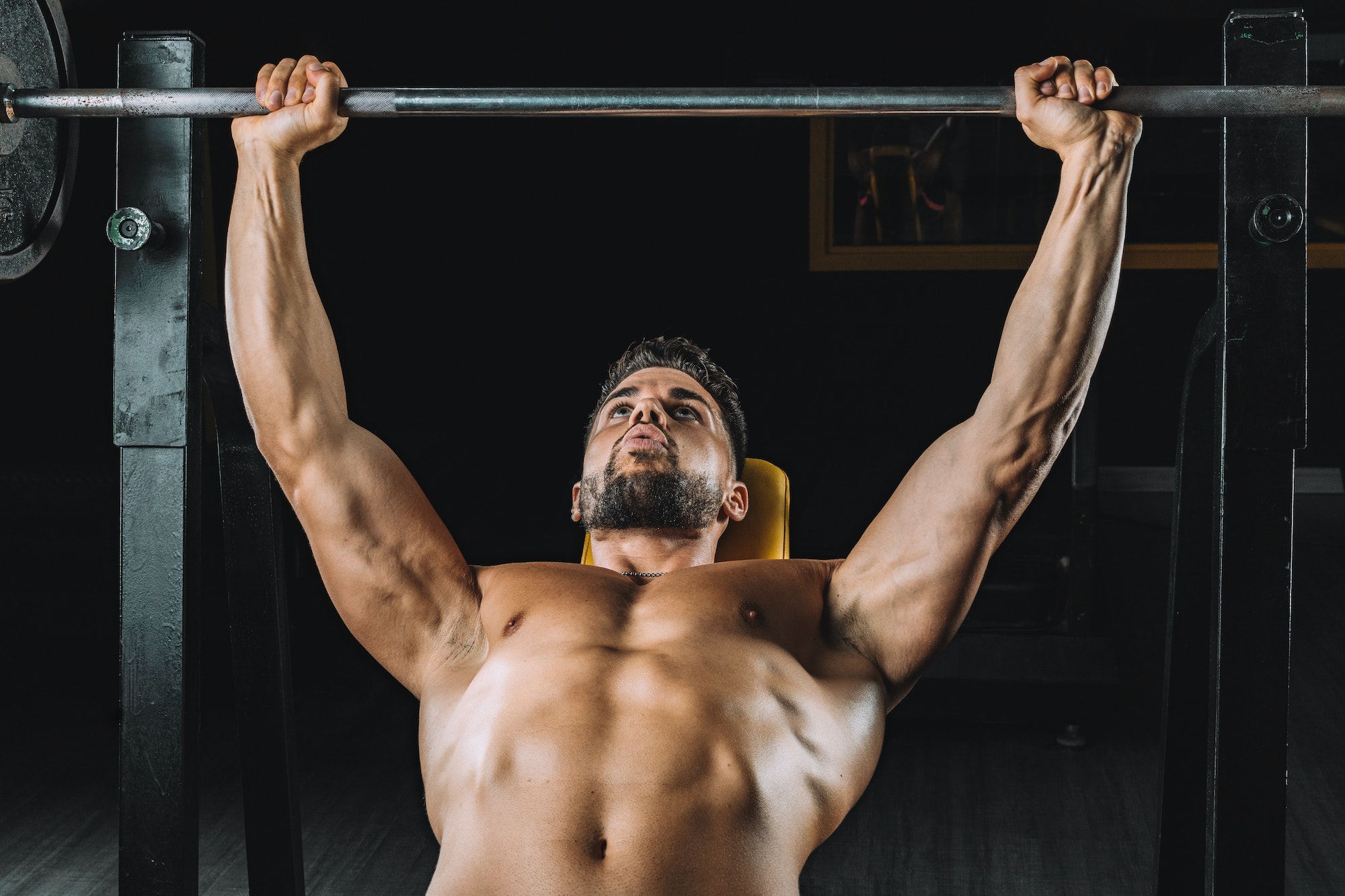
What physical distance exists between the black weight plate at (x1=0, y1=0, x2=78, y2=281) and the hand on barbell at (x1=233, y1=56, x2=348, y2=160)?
0.38 metres

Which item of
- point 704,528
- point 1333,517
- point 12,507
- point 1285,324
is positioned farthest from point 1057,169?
point 12,507

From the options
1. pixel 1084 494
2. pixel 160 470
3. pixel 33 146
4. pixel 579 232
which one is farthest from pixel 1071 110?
pixel 579 232

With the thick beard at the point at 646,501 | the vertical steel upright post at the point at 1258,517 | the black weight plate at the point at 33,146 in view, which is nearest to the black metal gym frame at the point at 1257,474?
the vertical steel upright post at the point at 1258,517

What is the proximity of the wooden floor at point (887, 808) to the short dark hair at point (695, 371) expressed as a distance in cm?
99

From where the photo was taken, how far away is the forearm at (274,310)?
1.49m

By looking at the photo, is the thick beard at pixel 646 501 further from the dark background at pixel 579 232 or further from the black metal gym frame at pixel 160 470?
the dark background at pixel 579 232

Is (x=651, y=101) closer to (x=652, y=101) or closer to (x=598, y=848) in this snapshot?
(x=652, y=101)

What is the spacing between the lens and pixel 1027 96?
138 cm

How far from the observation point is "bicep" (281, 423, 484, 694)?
1.56 meters

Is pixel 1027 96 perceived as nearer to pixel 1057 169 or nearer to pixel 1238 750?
pixel 1238 750

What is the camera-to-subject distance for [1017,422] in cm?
149

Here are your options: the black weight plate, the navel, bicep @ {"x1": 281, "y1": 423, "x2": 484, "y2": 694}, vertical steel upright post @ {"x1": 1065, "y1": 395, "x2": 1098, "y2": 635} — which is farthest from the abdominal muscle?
vertical steel upright post @ {"x1": 1065, "y1": 395, "x2": 1098, "y2": 635}

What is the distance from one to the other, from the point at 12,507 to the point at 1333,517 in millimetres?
6623

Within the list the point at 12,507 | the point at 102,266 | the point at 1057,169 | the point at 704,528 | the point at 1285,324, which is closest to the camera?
the point at 1285,324
